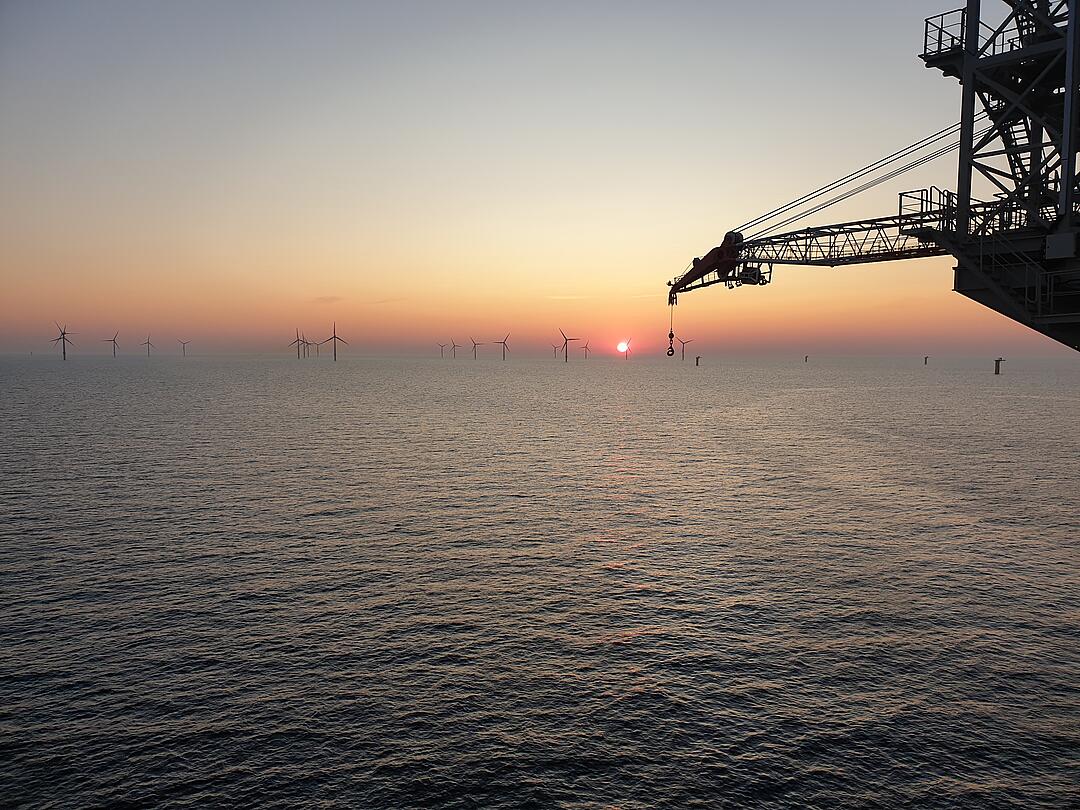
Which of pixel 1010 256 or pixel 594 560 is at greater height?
pixel 1010 256

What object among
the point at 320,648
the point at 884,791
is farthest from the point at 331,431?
the point at 884,791

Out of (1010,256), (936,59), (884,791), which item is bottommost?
(884,791)

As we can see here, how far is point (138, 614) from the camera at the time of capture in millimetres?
28031

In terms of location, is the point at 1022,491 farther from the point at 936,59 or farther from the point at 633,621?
the point at 633,621

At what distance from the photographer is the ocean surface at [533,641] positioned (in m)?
18.5

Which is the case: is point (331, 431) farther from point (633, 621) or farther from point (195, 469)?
point (633, 621)

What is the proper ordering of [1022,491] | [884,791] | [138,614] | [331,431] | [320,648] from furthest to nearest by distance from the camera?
[331,431] < [1022,491] < [138,614] < [320,648] < [884,791]

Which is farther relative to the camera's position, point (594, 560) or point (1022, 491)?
point (1022, 491)

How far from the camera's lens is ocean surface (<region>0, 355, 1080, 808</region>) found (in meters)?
18.5

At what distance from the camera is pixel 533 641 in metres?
26.2

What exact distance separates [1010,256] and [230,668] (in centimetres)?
3698

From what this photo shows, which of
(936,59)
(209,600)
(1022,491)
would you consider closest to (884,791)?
(209,600)

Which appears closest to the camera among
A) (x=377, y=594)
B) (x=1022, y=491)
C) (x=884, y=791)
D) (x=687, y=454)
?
(x=884, y=791)

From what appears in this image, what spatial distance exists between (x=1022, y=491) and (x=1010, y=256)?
97.9 ft
